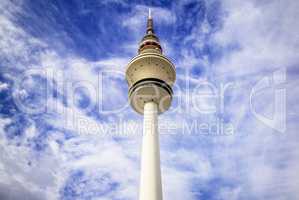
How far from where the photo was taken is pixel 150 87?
39.0 m

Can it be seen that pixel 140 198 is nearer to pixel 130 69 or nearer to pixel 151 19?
pixel 130 69

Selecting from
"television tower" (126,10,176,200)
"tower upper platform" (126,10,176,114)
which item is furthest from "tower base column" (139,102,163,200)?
"tower upper platform" (126,10,176,114)

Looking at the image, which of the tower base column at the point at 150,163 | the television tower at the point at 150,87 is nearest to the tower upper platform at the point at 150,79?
the television tower at the point at 150,87

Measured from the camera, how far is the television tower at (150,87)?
33.9 m

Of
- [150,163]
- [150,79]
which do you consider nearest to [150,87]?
[150,79]

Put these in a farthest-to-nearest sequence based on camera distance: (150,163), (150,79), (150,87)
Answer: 1. (150,79)
2. (150,87)
3. (150,163)

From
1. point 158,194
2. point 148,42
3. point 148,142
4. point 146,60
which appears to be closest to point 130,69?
point 146,60

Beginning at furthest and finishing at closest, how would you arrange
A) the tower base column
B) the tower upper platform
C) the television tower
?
the tower upper platform
the television tower
the tower base column

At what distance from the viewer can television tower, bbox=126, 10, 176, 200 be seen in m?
33.9

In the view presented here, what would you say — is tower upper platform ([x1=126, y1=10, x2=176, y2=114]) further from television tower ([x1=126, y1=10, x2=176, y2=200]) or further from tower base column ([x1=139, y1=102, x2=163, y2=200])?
tower base column ([x1=139, y1=102, x2=163, y2=200])

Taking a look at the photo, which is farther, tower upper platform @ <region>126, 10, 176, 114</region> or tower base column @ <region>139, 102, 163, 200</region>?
tower upper platform @ <region>126, 10, 176, 114</region>

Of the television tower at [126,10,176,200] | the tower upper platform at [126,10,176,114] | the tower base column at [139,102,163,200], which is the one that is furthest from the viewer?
the tower upper platform at [126,10,176,114]

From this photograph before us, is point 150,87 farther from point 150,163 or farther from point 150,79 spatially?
point 150,163

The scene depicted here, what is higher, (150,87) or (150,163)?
(150,87)
